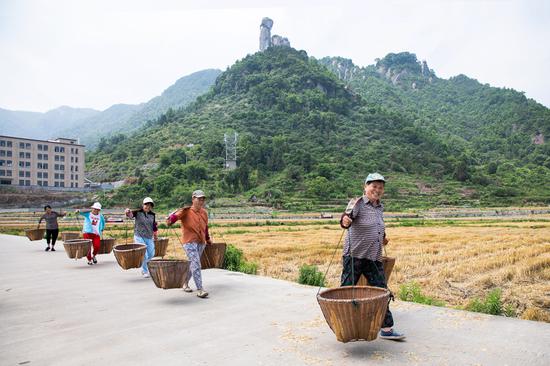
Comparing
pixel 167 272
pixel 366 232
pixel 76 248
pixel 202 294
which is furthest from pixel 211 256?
pixel 76 248

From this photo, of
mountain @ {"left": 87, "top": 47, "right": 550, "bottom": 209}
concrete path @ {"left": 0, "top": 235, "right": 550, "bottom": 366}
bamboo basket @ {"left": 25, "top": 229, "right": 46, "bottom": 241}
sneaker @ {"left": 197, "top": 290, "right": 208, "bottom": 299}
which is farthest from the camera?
mountain @ {"left": 87, "top": 47, "right": 550, "bottom": 209}

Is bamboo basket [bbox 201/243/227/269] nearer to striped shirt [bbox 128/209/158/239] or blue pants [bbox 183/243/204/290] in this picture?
blue pants [bbox 183/243/204/290]

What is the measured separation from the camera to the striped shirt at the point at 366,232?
563cm

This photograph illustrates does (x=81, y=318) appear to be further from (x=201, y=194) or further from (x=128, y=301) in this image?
(x=201, y=194)

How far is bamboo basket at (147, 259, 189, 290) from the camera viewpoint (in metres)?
7.48

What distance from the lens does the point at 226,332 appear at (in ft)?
19.1

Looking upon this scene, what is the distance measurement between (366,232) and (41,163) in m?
101

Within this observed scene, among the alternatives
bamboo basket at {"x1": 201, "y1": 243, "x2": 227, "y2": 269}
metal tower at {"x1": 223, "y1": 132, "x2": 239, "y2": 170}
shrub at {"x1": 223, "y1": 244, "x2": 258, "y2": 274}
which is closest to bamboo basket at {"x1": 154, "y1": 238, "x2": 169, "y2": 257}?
shrub at {"x1": 223, "y1": 244, "x2": 258, "y2": 274}

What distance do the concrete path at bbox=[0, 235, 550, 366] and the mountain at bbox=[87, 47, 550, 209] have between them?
63.1 m

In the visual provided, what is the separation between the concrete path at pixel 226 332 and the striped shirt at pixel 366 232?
3.42 ft

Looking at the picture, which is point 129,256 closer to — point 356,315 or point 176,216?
point 176,216

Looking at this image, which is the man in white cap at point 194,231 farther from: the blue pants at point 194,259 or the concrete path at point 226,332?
the concrete path at point 226,332

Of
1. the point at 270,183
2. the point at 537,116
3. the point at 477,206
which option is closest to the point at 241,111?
the point at 270,183

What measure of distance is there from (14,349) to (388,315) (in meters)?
4.37
